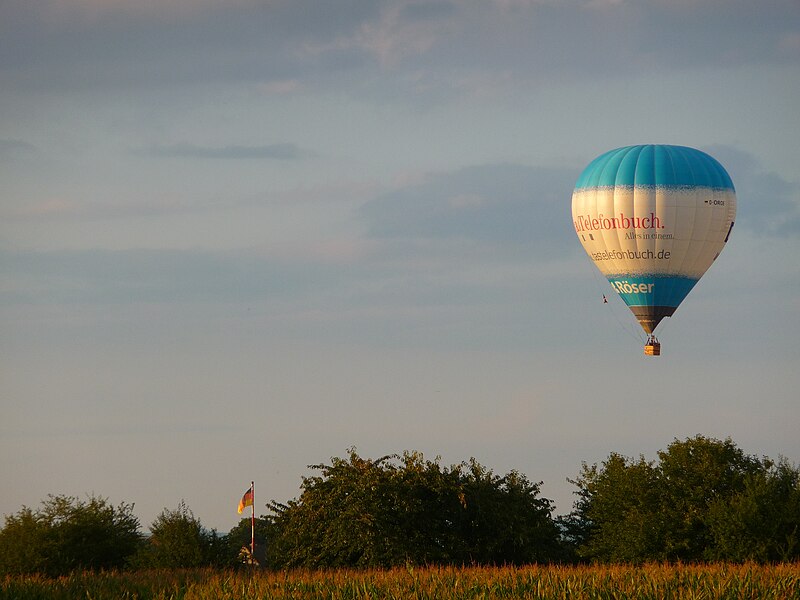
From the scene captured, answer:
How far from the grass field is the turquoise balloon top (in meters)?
25.0

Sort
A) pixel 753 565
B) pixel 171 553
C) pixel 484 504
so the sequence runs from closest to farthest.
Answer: pixel 753 565 → pixel 484 504 → pixel 171 553

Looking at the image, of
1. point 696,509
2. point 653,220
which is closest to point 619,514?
point 696,509

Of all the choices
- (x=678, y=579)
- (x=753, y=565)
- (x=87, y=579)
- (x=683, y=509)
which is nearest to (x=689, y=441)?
(x=683, y=509)

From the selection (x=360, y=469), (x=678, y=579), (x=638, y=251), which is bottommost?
(x=678, y=579)

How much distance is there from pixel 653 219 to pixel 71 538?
34.7m

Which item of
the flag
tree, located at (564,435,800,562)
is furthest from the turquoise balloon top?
the flag

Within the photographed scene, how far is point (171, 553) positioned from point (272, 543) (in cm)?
591

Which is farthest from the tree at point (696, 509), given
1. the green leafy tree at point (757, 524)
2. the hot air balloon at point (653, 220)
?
the hot air balloon at point (653, 220)

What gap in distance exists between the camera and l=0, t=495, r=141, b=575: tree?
236 ft

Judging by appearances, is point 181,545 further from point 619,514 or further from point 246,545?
point 619,514

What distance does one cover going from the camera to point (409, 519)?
216ft

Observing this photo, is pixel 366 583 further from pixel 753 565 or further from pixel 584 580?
pixel 753 565

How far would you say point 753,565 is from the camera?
164ft

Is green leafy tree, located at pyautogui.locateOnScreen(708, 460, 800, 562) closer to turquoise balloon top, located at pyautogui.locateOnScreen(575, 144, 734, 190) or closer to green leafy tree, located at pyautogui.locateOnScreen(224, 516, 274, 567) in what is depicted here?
turquoise balloon top, located at pyautogui.locateOnScreen(575, 144, 734, 190)
